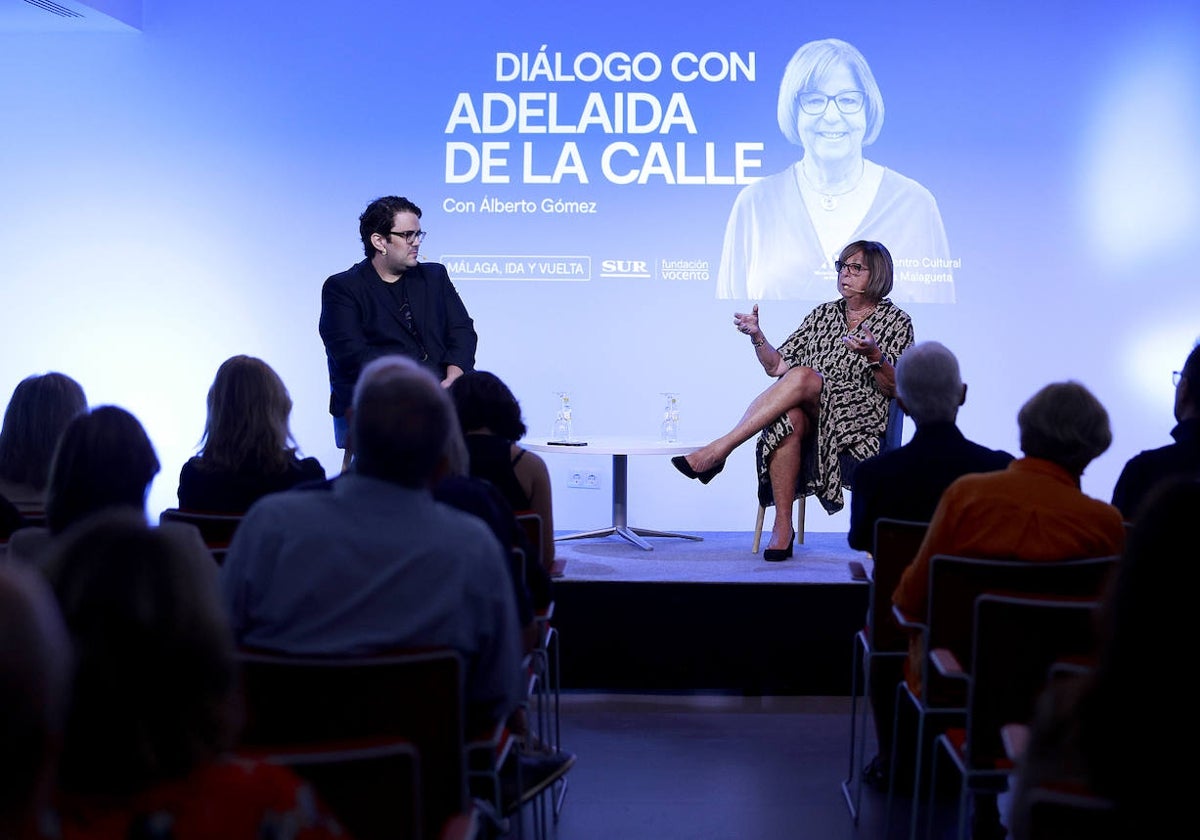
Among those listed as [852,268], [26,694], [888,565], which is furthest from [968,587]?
[852,268]

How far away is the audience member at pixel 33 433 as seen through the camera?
118 inches

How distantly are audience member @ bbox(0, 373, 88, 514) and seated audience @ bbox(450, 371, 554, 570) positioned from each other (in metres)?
0.95

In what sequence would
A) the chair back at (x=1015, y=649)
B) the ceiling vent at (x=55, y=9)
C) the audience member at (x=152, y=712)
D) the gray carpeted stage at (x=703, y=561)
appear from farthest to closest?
the ceiling vent at (x=55, y=9), the gray carpeted stage at (x=703, y=561), the chair back at (x=1015, y=649), the audience member at (x=152, y=712)

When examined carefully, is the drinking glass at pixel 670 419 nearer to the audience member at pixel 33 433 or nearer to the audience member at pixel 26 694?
the audience member at pixel 33 433

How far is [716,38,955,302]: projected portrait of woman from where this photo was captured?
655 cm

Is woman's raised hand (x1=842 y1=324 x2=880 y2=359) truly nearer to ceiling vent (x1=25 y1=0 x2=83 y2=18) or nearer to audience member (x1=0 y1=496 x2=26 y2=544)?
audience member (x1=0 y1=496 x2=26 y2=544)

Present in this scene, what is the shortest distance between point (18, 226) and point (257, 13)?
1.88 m

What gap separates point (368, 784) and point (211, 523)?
1.72m

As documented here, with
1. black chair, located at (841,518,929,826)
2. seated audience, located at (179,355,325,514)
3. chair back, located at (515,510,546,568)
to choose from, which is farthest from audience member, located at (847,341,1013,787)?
seated audience, located at (179,355,325,514)

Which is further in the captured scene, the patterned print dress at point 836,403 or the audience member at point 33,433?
the patterned print dress at point 836,403

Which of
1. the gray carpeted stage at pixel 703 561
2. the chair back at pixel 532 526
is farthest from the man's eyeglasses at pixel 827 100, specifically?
the chair back at pixel 532 526

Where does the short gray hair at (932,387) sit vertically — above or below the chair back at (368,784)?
above

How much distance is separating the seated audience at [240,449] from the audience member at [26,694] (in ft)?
7.39

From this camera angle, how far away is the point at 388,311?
509 centimetres
